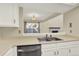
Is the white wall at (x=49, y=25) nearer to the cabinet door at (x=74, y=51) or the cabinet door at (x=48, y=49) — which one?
the cabinet door at (x=74, y=51)

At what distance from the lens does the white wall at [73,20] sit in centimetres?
374

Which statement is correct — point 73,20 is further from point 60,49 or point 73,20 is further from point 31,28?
point 60,49

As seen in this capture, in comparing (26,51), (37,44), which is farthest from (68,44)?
(26,51)

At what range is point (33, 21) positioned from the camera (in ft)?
15.0

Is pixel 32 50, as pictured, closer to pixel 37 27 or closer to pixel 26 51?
pixel 26 51

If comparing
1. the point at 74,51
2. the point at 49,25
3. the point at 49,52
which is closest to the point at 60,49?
the point at 49,52

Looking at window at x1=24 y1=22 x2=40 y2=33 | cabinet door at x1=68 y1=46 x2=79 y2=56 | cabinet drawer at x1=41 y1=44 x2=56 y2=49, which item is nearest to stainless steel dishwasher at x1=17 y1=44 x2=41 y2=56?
cabinet drawer at x1=41 y1=44 x2=56 y2=49

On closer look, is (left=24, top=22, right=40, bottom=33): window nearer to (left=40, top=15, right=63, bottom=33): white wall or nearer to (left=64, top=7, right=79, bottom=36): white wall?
(left=40, top=15, right=63, bottom=33): white wall

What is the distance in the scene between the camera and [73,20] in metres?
3.99

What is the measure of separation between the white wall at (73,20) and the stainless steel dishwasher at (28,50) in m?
1.67

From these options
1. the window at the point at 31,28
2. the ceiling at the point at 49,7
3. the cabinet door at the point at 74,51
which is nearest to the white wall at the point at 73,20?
the ceiling at the point at 49,7

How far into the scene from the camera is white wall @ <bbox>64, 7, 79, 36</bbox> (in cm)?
374

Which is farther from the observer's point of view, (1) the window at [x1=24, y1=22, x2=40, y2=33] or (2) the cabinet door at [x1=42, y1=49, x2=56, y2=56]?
(1) the window at [x1=24, y1=22, x2=40, y2=33]

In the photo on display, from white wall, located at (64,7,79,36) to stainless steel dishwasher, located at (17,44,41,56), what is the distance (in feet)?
Answer: 5.47
